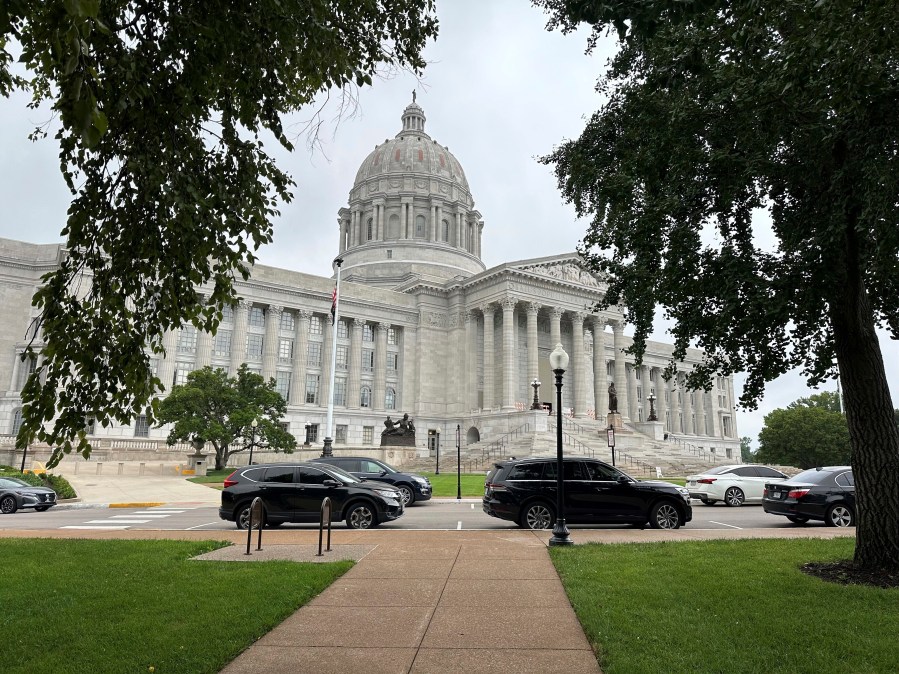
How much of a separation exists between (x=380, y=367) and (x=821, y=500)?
56.9 metres

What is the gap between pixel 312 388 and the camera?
68000 millimetres

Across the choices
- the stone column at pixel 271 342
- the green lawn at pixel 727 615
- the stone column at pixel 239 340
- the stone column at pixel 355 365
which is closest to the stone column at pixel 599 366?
the stone column at pixel 355 365

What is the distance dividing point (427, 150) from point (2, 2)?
98851 mm

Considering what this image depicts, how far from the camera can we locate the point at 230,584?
859 cm

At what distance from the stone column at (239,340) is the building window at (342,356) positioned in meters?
10.1

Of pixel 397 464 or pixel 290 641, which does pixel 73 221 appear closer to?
pixel 290 641

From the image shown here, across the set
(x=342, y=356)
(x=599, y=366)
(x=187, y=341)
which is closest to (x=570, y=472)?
(x=187, y=341)

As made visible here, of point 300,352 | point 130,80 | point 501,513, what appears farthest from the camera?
point 300,352

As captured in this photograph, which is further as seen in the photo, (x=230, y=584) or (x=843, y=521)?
(x=843, y=521)

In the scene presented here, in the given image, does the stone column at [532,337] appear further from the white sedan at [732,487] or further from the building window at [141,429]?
the white sedan at [732,487]

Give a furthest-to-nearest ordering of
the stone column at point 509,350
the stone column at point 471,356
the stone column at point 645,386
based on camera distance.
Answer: the stone column at point 645,386 → the stone column at point 471,356 → the stone column at point 509,350

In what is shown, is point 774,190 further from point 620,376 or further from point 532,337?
point 620,376

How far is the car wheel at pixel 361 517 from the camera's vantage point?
53.8 feet


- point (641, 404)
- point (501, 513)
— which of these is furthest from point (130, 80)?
point (641, 404)
